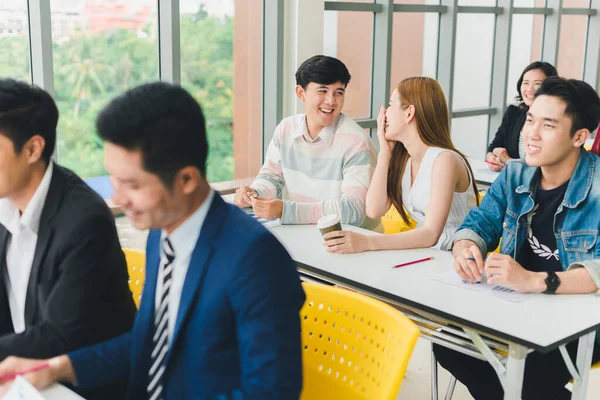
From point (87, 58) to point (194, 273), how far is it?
2803mm

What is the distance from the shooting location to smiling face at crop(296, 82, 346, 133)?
301 centimetres

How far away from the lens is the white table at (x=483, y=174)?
12.5 ft

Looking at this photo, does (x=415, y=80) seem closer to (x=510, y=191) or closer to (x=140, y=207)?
(x=510, y=191)

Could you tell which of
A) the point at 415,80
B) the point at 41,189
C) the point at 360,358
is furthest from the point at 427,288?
the point at 41,189

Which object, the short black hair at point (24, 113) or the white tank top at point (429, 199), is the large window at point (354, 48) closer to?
the white tank top at point (429, 199)

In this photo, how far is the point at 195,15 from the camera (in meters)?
4.15

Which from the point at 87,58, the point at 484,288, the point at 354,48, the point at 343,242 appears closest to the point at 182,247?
the point at 484,288

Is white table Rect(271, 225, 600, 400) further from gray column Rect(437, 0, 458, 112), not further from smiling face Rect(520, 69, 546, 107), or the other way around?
gray column Rect(437, 0, 458, 112)

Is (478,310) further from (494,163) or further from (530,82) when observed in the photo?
(530,82)

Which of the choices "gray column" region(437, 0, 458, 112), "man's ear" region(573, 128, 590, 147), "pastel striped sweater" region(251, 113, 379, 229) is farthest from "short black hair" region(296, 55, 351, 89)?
"gray column" region(437, 0, 458, 112)

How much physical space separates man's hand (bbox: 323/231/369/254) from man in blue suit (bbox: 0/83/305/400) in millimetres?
1182

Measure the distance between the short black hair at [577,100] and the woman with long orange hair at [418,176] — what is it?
0.48 metres

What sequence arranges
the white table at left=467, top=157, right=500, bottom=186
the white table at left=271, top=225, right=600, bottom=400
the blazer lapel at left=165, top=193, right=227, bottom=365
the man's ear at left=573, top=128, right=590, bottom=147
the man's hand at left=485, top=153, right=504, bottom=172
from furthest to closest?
the man's hand at left=485, top=153, right=504, bottom=172 → the white table at left=467, top=157, right=500, bottom=186 → the man's ear at left=573, top=128, right=590, bottom=147 → the white table at left=271, top=225, right=600, bottom=400 → the blazer lapel at left=165, top=193, right=227, bottom=365

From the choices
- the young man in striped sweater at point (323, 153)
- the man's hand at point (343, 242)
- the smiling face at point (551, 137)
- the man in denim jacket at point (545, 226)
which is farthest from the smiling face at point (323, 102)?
the smiling face at point (551, 137)
